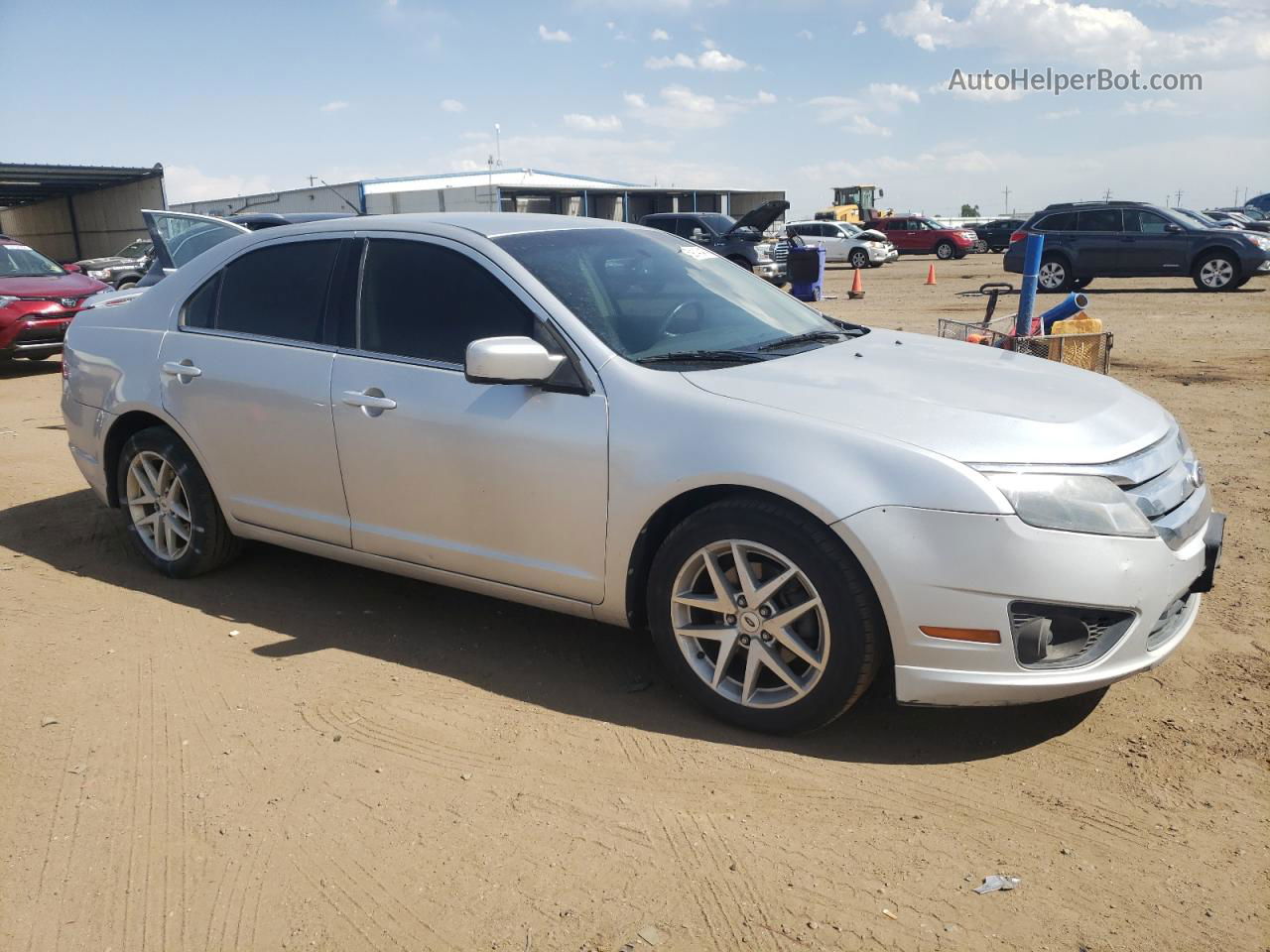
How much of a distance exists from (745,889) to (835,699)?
28.6 inches

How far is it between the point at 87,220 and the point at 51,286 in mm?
25234

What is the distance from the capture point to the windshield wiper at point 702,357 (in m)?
3.67

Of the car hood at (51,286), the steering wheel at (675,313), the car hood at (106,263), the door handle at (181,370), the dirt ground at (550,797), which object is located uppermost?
the steering wheel at (675,313)

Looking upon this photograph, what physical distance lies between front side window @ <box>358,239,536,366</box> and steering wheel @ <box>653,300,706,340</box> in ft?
1.56

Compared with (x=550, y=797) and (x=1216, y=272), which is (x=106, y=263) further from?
(x=550, y=797)

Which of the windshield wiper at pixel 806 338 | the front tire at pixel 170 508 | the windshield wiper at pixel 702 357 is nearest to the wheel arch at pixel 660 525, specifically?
the windshield wiper at pixel 702 357

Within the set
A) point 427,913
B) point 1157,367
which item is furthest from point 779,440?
point 1157,367

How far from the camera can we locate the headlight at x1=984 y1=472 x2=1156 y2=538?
2943 mm

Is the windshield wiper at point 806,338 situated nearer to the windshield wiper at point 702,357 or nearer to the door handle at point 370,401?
the windshield wiper at point 702,357

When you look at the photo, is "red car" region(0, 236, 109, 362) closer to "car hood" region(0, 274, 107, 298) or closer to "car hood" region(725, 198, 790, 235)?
"car hood" region(0, 274, 107, 298)

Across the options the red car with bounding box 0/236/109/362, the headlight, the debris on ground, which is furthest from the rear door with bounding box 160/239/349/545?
the red car with bounding box 0/236/109/362

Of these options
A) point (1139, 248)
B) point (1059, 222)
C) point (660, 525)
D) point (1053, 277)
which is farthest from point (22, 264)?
point (1139, 248)

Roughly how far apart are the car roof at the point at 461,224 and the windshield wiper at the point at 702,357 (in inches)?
34.5

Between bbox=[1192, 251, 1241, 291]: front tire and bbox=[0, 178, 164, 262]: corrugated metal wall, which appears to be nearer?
bbox=[1192, 251, 1241, 291]: front tire
